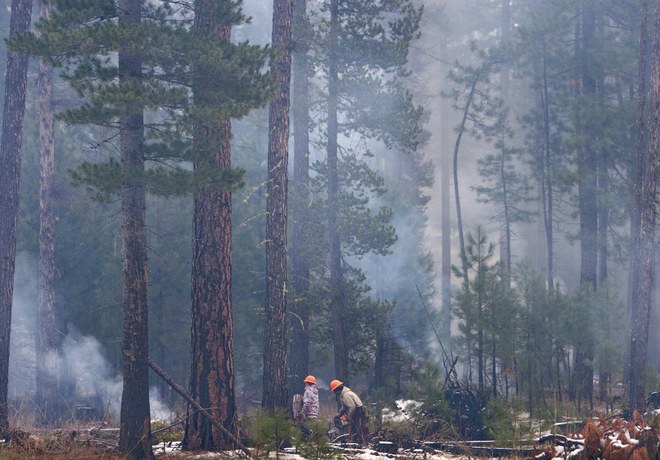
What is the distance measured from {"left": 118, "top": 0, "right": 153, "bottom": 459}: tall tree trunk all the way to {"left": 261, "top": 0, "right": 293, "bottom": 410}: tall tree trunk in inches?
154

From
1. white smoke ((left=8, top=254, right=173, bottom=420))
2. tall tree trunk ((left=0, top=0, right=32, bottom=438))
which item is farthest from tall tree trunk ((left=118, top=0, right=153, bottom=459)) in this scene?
white smoke ((left=8, top=254, right=173, bottom=420))

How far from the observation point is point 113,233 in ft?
82.2

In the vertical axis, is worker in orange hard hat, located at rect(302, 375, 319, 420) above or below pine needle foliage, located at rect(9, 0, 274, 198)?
below

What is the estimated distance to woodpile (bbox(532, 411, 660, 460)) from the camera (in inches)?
388

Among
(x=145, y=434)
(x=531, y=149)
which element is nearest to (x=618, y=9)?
(x=531, y=149)

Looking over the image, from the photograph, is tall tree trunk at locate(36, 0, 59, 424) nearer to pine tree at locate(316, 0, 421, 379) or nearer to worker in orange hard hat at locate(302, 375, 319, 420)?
pine tree at locate(316, 0, 421, 379)

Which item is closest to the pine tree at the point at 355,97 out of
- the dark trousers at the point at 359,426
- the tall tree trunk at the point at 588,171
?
the dark trousers at the point at 359,426

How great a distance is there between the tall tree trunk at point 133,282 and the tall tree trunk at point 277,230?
392cm

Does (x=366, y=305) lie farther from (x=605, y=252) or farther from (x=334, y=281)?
(x=605, y=252)

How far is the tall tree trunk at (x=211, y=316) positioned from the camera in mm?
12469

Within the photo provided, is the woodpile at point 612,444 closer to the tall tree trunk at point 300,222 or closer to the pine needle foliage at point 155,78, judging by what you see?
the pine needle foliage at point 155,78

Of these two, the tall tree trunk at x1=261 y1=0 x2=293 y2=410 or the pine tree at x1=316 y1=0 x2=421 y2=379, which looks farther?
the pine tree at x1=316 y1=0 x2=421 y2=379

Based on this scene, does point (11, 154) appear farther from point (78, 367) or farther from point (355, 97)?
point (78, 367)

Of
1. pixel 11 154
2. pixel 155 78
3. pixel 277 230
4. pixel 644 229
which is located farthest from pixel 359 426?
pixel 644 229
